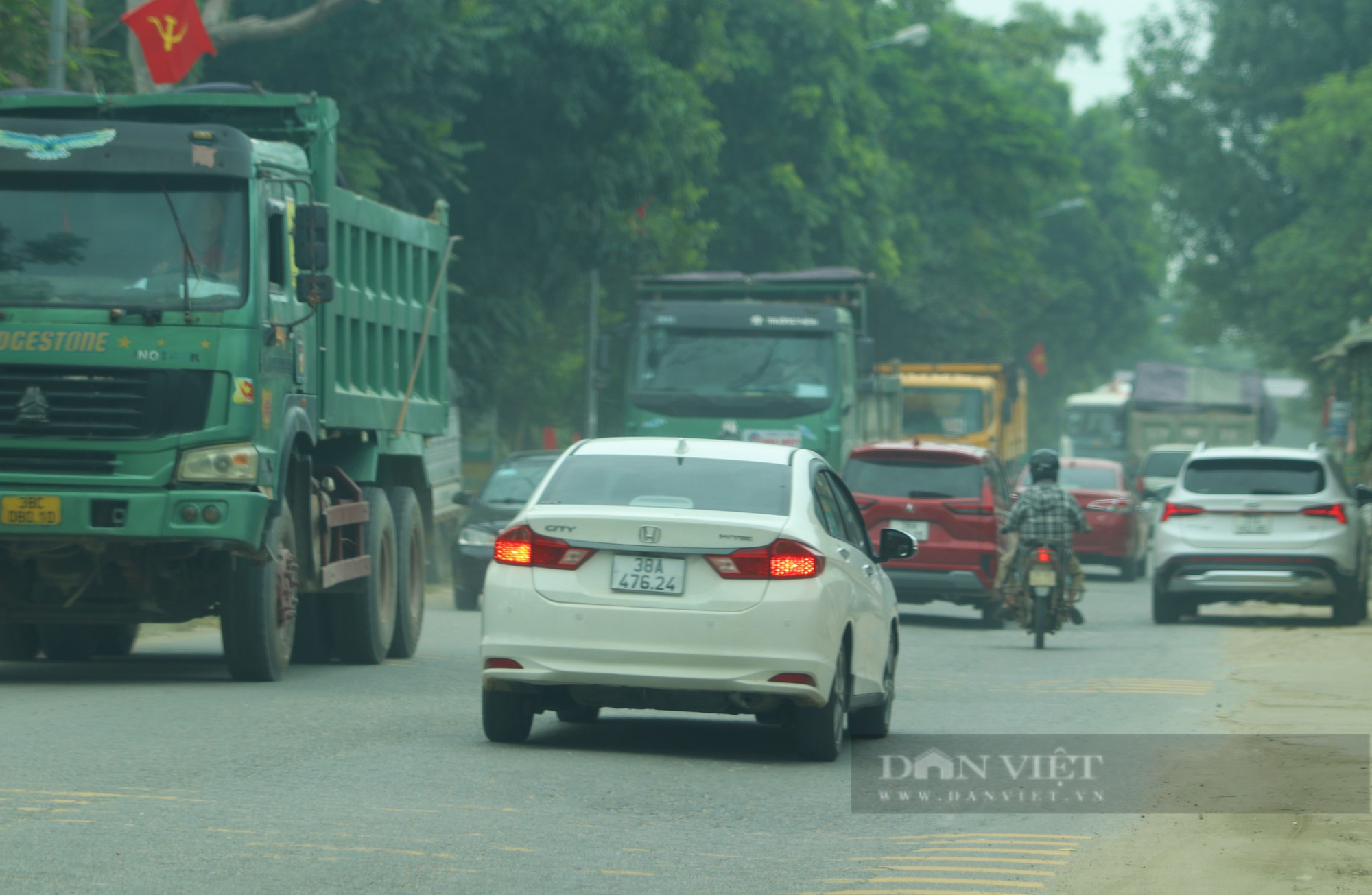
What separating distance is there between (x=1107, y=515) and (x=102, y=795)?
23848 millimetres

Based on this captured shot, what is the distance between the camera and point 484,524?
21.7m

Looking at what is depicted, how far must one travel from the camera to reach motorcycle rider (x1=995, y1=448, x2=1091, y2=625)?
1842cm

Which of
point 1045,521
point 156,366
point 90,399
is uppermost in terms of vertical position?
point 156,366

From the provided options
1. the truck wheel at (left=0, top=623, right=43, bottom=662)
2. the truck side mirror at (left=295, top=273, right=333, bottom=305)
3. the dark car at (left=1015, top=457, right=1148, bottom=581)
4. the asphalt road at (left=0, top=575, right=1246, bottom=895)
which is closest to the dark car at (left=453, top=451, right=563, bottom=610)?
the truck wheel at (left=0, top=623, right=43, bottom=662)

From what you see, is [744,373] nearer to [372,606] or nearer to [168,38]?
[168,38]

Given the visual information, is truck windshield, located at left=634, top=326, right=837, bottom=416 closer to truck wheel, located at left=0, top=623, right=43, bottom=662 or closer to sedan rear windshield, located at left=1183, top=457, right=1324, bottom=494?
sedan rear windshield, located at left=1183, top=457, right=1324, bottom=494

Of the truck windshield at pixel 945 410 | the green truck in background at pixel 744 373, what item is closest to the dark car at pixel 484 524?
the green truck in background at pixel 744 373

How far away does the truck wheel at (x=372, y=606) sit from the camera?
1475cm

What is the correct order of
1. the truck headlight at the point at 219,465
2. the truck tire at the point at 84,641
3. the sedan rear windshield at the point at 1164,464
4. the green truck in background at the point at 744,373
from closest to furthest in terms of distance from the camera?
the truck headlight at the point at 219,465
the truck tire at the point at 84,641
the green truck in background at the point at 744,373
the sedan rear windshield at the point at 1164,464

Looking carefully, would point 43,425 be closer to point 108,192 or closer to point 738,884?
point 108,192

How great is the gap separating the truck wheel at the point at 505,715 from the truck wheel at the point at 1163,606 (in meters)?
12.4

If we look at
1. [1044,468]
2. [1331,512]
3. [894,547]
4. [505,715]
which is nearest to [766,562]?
[505,715]

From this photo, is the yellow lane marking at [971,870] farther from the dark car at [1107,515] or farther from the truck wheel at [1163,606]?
the dark car at [1107,515]

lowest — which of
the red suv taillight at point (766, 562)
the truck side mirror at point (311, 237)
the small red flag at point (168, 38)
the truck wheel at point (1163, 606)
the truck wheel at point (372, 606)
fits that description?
the truck wheel at point (1163, 606)
